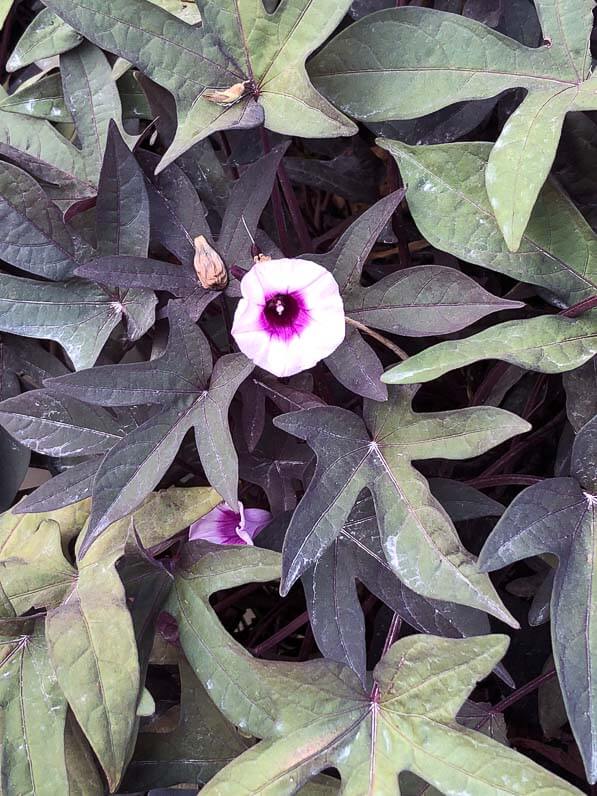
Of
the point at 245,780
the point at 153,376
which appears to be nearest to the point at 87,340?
the point at 153,376

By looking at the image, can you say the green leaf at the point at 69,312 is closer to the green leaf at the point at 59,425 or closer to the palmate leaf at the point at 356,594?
the green leaf at the point at 59,425

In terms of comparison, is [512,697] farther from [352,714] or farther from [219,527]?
[219,527]

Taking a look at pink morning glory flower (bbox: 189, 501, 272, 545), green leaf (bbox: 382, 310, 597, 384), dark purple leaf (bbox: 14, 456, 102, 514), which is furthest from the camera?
pink morning glory flower (bbox: 189, 501, 272, 545)

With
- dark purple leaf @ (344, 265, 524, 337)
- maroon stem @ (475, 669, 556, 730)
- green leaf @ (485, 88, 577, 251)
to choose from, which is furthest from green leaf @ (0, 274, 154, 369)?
maroon stem @ (475, 669, 556, 730)

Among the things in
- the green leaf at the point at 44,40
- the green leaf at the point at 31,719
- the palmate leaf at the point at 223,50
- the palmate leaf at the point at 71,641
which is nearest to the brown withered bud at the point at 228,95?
the palmate leaf at the point at 223,50

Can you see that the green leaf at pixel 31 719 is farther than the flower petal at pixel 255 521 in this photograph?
No

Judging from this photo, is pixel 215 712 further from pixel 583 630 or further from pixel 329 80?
pixel 329 80

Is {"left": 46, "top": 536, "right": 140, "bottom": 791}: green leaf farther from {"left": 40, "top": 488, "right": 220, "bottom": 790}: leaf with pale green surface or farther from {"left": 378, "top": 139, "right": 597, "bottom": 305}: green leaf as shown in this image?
{"left": 378, "top": 139, "right": 597, "bottom": 305}: green leaf
